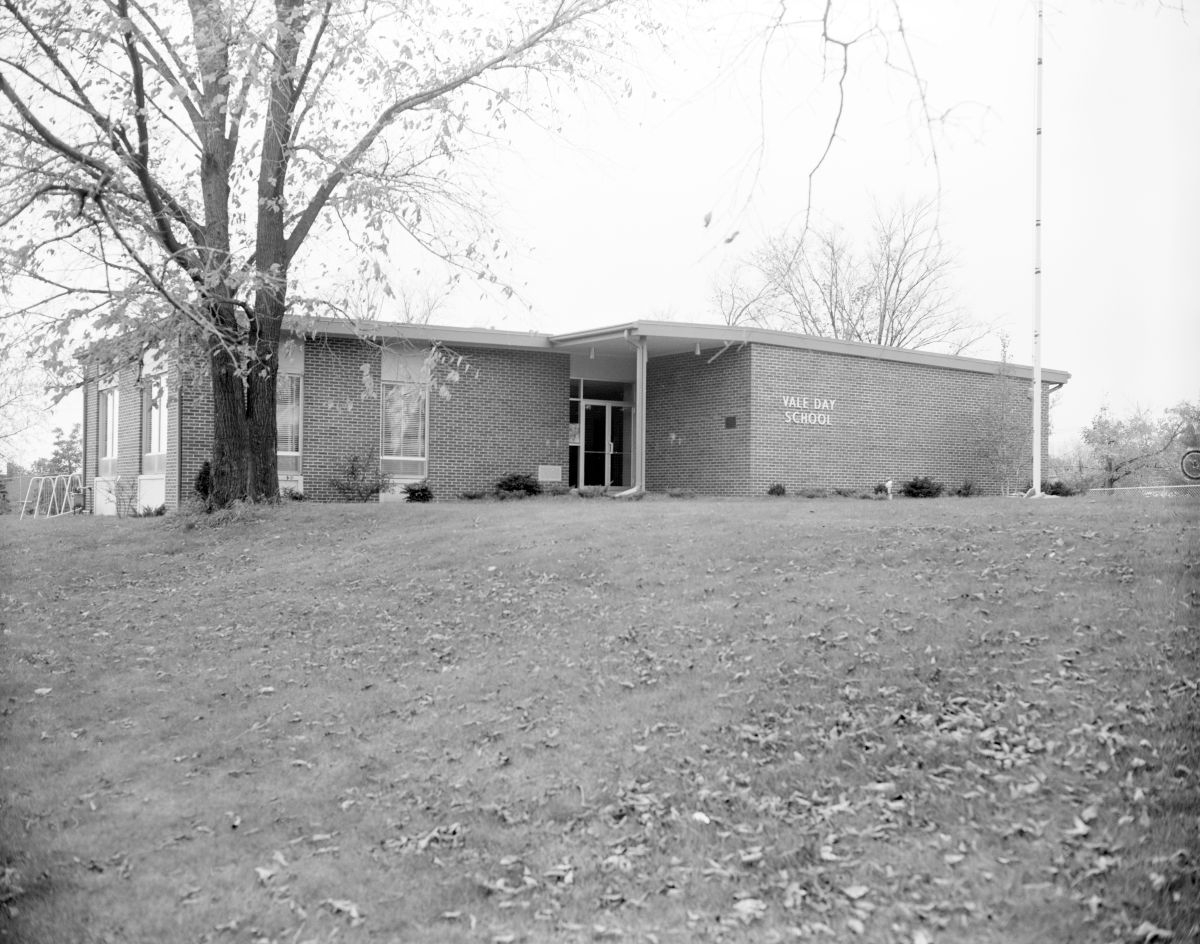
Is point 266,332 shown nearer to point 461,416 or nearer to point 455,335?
point 455,335

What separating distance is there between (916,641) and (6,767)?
6.71 meters

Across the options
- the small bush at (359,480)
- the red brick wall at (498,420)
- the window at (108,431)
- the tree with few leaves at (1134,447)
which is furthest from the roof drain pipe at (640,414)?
the tree with few leaves at (1134,447)

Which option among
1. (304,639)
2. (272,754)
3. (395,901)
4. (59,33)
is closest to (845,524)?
(304,639)

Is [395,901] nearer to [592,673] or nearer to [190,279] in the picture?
[592,673]

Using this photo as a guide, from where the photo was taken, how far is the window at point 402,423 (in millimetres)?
22312

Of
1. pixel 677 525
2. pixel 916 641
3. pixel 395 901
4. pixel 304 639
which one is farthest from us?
pixel 677 525

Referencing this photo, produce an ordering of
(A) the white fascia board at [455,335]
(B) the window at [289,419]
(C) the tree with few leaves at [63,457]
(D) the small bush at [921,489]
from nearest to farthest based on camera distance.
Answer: (A) the white fascia board at [455,335] < (B) the window at [289,419] < (D) the small bush at [921,489] < (C) the tree with few leaves at [63,457]

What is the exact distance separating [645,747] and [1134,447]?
3359cm

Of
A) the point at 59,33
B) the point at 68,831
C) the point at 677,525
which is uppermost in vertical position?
the point at 59,33

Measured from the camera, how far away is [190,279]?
47.7 ft

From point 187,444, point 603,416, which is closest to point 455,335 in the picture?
point 603,416

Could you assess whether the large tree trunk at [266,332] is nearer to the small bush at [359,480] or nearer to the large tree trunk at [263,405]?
the large tree trunk at [263,405]

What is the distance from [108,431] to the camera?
2527 centimetres

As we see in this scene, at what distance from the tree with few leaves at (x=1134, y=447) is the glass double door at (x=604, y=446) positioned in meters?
17.1
